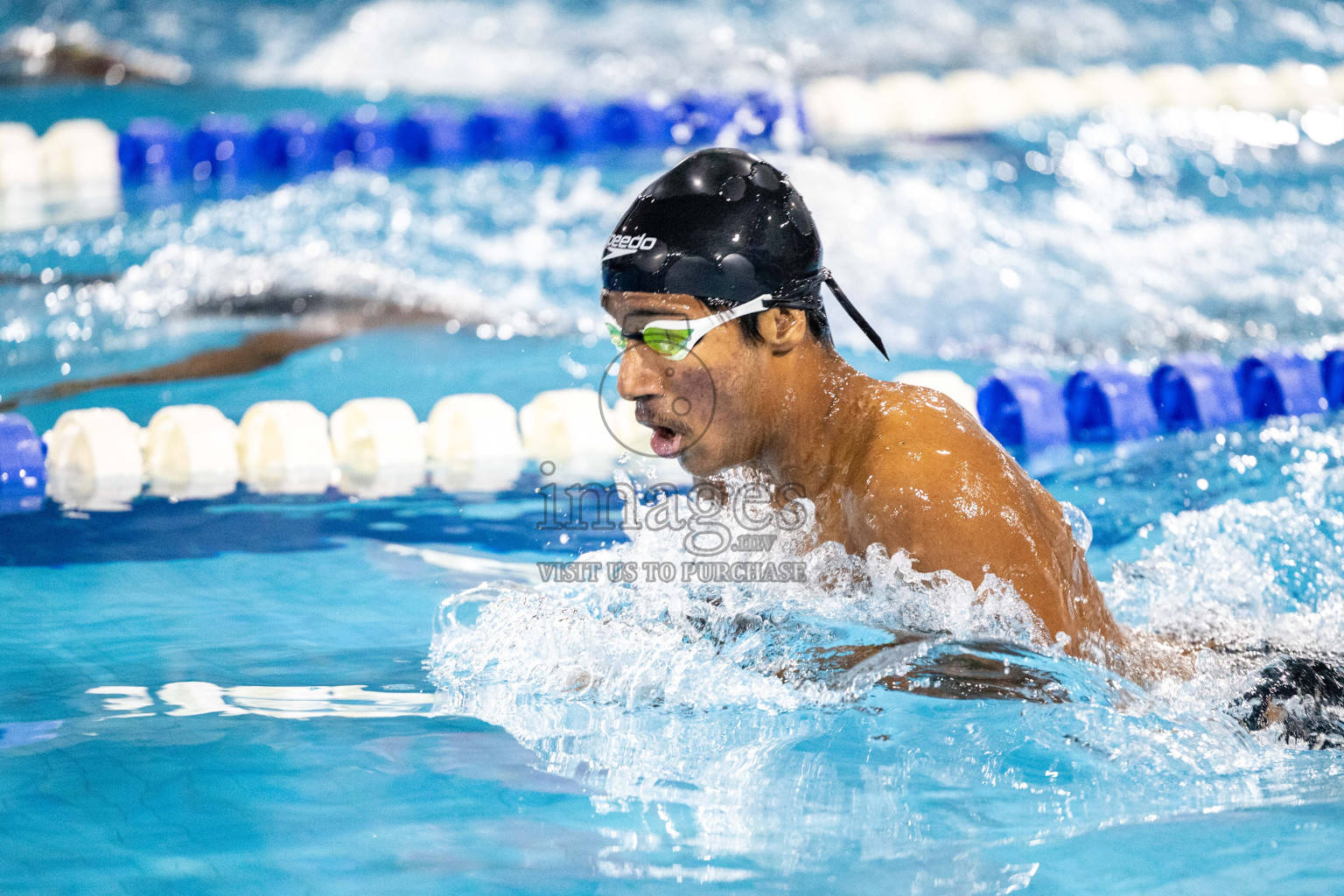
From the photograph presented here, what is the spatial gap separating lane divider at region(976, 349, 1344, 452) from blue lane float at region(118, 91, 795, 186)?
415 centimetres

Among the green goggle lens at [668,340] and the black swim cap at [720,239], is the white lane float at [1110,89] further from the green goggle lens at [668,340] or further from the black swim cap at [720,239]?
the green goggle lens at [668,340]

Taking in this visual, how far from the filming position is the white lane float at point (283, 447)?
416 cm

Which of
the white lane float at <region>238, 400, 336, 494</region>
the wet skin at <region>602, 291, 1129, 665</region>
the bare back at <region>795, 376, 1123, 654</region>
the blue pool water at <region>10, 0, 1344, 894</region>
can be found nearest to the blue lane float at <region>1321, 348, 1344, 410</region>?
the blue pool water at <region>10, 0, 1344, 894</region>

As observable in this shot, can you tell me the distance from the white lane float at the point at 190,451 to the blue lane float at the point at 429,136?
157 inches

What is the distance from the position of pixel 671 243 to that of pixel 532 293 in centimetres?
425

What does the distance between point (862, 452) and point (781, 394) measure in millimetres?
203

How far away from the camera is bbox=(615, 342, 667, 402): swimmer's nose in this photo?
6.94 feet

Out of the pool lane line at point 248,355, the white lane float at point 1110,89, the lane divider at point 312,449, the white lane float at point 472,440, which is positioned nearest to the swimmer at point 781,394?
the lane divider at point 312,449

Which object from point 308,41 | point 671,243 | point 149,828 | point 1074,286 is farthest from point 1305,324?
point 308,41

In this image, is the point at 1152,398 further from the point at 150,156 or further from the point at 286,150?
the point at 150,156

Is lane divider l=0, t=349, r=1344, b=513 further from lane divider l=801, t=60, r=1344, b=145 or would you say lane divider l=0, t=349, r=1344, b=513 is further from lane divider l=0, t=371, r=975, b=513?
lane divider l=801, t=60, r=1344, b=145

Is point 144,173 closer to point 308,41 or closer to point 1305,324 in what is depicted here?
point 308,41

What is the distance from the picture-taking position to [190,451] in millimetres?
4105

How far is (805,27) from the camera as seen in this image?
37.9 ft
